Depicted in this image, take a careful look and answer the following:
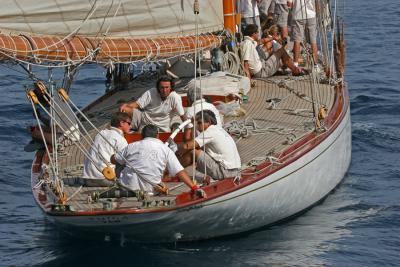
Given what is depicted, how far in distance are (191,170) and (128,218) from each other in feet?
6.39

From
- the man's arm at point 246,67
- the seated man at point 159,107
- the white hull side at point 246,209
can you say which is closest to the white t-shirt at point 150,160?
the white hull side at point 246,209

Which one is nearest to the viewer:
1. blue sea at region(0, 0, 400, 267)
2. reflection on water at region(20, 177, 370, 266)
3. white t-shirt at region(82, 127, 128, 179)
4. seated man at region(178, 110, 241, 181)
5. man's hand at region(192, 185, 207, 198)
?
man's hand at region(192, 185, 207, 198)

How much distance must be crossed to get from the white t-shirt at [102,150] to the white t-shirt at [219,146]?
1.11 meters

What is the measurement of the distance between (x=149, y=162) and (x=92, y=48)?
1742mm

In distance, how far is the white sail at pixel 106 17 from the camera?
16.8m

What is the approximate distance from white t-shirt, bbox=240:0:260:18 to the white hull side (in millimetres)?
5739

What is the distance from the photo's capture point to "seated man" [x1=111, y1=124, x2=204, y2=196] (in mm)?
16812

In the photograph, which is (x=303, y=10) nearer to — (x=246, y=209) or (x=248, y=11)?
(x=248, y=11)

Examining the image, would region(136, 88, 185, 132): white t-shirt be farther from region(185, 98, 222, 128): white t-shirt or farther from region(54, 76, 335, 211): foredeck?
region(54, 76, 335, 211): foredeck

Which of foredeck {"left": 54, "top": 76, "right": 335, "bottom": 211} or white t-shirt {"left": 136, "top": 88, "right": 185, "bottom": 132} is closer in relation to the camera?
foredeck {"left": 54, "top": 76, "right": 335, "bottom": 211}

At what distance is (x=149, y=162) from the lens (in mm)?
16828

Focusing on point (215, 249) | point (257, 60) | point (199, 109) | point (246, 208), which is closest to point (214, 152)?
point (246, 208)

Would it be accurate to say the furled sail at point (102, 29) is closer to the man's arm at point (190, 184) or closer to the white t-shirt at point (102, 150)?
the white t-shirt at point (102, 150)

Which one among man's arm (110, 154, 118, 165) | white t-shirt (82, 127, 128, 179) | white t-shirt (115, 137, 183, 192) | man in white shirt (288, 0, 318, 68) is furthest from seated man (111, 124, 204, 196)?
man in white shirt (288, 0, 318, 68)
